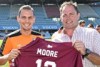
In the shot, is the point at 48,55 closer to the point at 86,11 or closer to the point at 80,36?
the point at 80,36

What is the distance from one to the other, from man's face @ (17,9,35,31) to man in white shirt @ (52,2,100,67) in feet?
1.70

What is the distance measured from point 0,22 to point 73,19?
82.8 ft

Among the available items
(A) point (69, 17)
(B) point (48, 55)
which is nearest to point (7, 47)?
(B) point (48, 55)

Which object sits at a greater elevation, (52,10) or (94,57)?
(94,57)

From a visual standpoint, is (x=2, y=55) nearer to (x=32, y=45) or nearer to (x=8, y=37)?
(x=8, y=37)

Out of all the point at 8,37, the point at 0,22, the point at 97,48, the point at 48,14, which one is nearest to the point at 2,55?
the point at 8,37

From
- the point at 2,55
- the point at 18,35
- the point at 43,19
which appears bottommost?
the point at 43,19

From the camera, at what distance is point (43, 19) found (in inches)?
1185

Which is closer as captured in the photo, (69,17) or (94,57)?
(94,57)

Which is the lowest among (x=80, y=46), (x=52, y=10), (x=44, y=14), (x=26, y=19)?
(x=44, y=14)

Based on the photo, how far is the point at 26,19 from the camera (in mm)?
3879

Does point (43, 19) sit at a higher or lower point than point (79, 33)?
lower

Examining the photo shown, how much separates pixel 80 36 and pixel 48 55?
0.45m

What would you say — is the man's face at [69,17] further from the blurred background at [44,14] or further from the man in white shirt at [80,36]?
the blurred background at [44,14]
